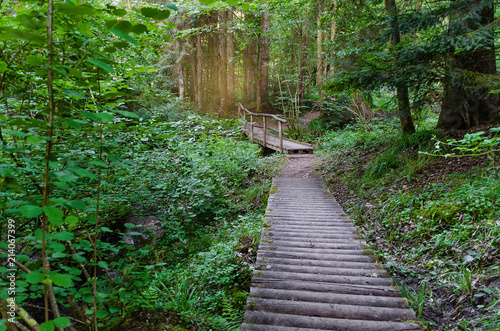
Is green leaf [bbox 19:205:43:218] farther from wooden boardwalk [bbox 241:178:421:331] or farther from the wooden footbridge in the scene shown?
the wooden footbridge

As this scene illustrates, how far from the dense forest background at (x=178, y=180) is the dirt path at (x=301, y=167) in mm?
356

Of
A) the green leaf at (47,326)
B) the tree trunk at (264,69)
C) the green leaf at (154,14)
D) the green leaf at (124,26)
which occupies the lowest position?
the green leaf at (47,326)

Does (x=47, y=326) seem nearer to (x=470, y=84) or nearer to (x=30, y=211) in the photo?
(x=30, y=211)

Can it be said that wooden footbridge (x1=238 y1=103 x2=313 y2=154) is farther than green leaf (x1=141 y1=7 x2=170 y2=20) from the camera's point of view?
Yes

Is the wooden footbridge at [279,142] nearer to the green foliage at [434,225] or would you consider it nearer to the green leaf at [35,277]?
the green foliage at [434,225]

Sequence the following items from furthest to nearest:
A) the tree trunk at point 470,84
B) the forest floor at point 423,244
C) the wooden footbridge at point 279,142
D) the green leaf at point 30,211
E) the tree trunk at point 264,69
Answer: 1. the tree trunk at point 264,69
2. the wooden footbridge at point 279,142
3. the tree trunk at point 470,84
4. the forest floor at point 423,244
5. the green leaf at point 30,211

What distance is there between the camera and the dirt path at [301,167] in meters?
7.39

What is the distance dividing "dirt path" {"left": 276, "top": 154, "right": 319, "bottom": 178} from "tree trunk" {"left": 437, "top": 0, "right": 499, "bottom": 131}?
3319 millimetres

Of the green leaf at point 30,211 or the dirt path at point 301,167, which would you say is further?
the dirt path at point 301,167

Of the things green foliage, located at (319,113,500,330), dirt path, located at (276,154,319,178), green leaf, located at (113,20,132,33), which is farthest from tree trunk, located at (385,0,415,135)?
green leaf, located at (113,20,132,33)

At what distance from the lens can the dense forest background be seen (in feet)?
4.07

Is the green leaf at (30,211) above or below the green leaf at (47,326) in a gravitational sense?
above

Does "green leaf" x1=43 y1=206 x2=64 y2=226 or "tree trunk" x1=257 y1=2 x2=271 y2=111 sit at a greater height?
"tree trunk" x1=257 y1=2 x2=271 y2=111

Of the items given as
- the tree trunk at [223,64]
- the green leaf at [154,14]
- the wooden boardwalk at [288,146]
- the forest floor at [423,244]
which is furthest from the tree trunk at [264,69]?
the green leaf at [154,14]
